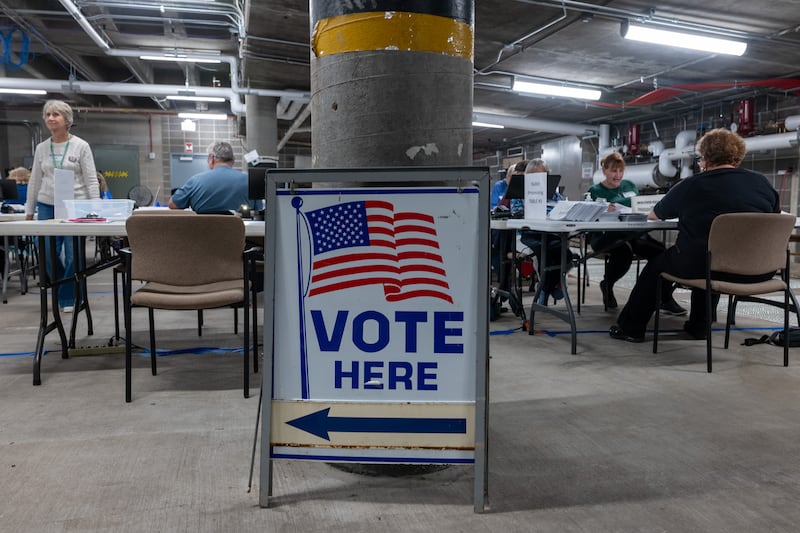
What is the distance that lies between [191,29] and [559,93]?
5.33 m

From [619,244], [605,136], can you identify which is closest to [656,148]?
[605,136]

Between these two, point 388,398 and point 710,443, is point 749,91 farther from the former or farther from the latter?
point 388,398

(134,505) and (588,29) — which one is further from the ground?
(588,29)

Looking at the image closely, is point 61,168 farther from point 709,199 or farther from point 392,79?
point 709,199

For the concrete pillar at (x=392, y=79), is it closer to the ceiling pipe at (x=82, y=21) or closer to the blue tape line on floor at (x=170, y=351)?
the blue tape line on floor at (x=170, y=351)

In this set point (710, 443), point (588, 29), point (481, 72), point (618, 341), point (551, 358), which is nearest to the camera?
point (710, 443)

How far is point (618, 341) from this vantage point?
11.0 ft

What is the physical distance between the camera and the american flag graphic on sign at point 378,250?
54.2 inches

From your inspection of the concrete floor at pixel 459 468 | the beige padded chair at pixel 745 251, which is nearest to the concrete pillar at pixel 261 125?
the concrete floor at pixel 459 468

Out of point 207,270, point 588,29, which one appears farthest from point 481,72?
point 207,270

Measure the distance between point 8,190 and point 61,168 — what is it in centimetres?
313

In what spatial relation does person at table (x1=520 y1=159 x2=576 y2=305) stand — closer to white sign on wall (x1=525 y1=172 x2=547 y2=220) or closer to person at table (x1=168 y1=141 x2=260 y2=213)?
white sign on wall (x1=525 y1=172 x2=547 y2=220)

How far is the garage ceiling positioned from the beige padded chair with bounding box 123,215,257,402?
3930mm

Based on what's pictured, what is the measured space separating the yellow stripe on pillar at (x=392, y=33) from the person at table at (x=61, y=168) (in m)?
2.67
